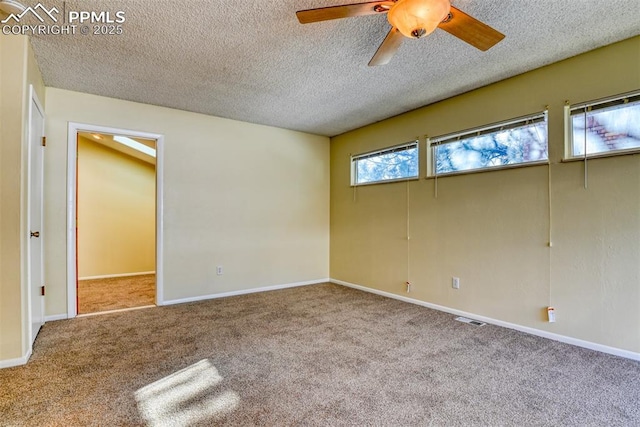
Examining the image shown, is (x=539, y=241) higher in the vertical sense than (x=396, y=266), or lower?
higher

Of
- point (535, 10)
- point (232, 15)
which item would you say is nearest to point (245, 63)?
point (232, 15)


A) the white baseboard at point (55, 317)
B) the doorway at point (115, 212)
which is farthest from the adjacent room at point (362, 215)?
the doorway at point (115, 212)

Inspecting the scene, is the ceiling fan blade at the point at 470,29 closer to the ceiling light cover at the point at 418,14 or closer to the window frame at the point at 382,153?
the ceiling light cover at the point at 418,14

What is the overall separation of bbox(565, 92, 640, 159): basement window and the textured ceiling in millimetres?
490

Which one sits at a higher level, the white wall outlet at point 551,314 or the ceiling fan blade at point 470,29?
the ceiling fan blade at point 470,29

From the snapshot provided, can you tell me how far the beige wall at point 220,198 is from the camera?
349cm

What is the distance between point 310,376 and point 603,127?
3.10 meters

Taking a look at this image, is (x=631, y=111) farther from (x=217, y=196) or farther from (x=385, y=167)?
(x=217, y=196)

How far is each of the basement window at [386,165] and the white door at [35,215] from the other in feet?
12.8

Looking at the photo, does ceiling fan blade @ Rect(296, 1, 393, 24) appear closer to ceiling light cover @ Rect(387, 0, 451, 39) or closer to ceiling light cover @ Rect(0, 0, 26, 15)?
ceiling light cover @ Rect(387, 0, 451, 39)

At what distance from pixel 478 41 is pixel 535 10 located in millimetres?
507

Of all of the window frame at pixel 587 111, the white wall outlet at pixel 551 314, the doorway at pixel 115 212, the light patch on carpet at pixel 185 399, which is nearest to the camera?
the light patch on carpet at pixel 185 399

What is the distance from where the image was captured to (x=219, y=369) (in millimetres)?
2285

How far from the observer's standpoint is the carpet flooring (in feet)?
5.75
